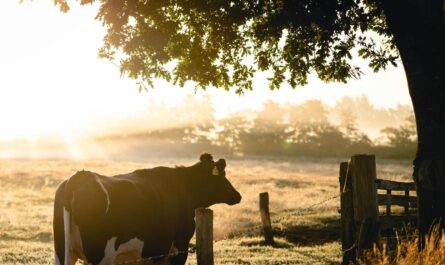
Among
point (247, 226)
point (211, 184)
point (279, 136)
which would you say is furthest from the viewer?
point (279, 136)

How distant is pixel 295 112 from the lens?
355ft

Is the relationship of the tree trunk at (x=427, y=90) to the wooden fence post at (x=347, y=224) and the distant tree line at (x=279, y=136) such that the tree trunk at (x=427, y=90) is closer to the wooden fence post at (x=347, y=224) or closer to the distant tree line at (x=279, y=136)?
the wooden fence post at (x=347, y=224)

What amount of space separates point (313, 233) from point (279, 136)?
7189 cm

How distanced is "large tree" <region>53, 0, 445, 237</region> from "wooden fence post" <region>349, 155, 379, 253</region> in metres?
1.25

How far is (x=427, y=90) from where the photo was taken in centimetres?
954

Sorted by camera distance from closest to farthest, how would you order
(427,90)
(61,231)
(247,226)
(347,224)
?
(61,231), (347,224), (427,90), (247,226)

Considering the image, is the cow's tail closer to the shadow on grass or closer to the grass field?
the grass field

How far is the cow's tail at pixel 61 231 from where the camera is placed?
26.0ft

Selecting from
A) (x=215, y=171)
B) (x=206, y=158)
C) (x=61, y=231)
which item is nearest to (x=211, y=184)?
(x=215, y=171)

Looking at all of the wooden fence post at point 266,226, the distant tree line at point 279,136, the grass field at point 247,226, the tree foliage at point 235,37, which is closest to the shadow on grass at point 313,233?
the grass field at point 247,226

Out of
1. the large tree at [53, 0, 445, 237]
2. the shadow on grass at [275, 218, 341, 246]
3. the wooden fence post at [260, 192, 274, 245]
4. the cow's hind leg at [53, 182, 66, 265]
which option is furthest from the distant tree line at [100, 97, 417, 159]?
the cow's hind leg at [53, 182, 66, 265]

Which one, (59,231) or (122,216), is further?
(122,216)

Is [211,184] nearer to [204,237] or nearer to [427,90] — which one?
[204,237]

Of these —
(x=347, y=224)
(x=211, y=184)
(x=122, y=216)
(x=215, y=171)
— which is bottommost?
(x=347, y=224)
